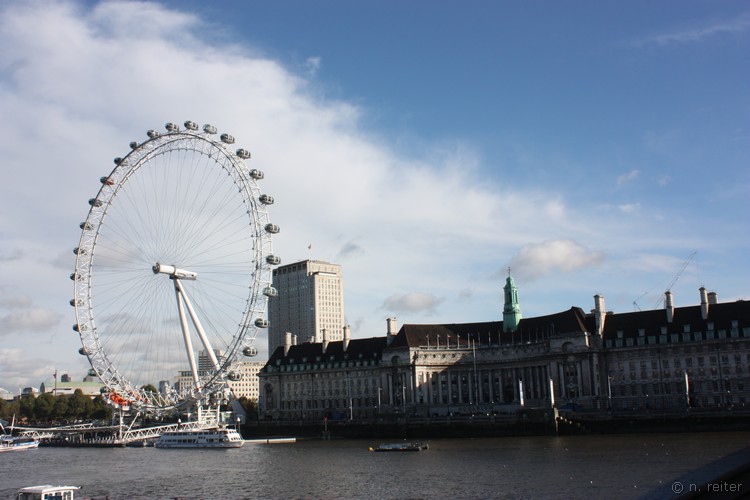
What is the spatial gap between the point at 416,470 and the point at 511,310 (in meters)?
77.3

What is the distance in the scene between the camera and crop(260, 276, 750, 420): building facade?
10806 cm

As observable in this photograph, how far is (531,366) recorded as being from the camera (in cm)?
12862

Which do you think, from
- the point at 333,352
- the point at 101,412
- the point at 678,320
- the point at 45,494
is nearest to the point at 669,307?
the point at 678,320

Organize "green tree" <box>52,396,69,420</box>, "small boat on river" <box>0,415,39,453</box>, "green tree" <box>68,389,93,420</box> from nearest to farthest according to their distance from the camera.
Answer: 1. "small boat on river" <box>0,415,39,453</box>
2. "green tree" <box>68,389,93,420</box>
3. "green tree" <box>52,396,69,420</box>

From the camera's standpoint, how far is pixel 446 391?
451 feet

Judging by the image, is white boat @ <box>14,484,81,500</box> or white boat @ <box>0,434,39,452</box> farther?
white boat @ <box>0,434,39,452</box>

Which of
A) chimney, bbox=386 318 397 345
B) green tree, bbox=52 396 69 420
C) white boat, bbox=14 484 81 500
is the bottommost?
white boat, bbox=14 484 81 500

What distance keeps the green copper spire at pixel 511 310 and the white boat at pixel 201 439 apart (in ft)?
168

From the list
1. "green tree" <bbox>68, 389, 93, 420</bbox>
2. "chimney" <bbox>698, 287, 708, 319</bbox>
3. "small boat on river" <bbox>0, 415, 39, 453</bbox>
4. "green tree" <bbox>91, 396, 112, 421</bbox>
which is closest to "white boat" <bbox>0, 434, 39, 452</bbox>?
"small boat on river" <bbox>0, 415, 39, 453</bbox>

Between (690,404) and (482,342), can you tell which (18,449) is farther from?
(690,404)

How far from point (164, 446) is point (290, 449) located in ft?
98.9

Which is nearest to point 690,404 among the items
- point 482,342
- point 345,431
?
point 482,342

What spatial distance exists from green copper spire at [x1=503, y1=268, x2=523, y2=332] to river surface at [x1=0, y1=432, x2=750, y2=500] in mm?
42804

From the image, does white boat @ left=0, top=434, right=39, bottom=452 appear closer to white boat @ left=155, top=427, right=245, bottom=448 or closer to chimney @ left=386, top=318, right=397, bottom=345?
white boat @ left=155, top=427, right=245, bottom=448
